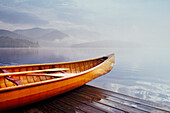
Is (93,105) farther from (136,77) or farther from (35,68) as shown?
(136,77)

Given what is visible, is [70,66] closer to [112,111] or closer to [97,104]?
[97,104]

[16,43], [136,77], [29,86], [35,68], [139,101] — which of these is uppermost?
[16,43]

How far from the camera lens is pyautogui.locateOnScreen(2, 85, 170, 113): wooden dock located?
2276mm

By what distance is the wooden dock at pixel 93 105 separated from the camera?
7.47ft

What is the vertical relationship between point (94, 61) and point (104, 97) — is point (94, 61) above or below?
above

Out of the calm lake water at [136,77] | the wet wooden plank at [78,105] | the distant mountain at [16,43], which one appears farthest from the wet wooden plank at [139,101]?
the distant mountain at [16,43]

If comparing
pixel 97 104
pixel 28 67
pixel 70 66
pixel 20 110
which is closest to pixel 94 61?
pixel 70 66

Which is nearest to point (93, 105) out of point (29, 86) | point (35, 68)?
point (29, 86)

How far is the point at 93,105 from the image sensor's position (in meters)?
2.46

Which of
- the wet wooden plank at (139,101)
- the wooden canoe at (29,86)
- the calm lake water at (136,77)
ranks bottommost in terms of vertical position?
the calm lake water at (136,77)

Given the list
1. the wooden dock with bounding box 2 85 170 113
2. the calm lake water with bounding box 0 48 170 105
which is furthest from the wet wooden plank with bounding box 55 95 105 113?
the calm lake water with bounding box 0 48 170 105

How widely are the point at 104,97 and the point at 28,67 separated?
2254 millimetres

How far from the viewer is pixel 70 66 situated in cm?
463

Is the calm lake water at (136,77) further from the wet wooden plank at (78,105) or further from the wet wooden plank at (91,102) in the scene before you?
the wet wooden plank at (78,105)
